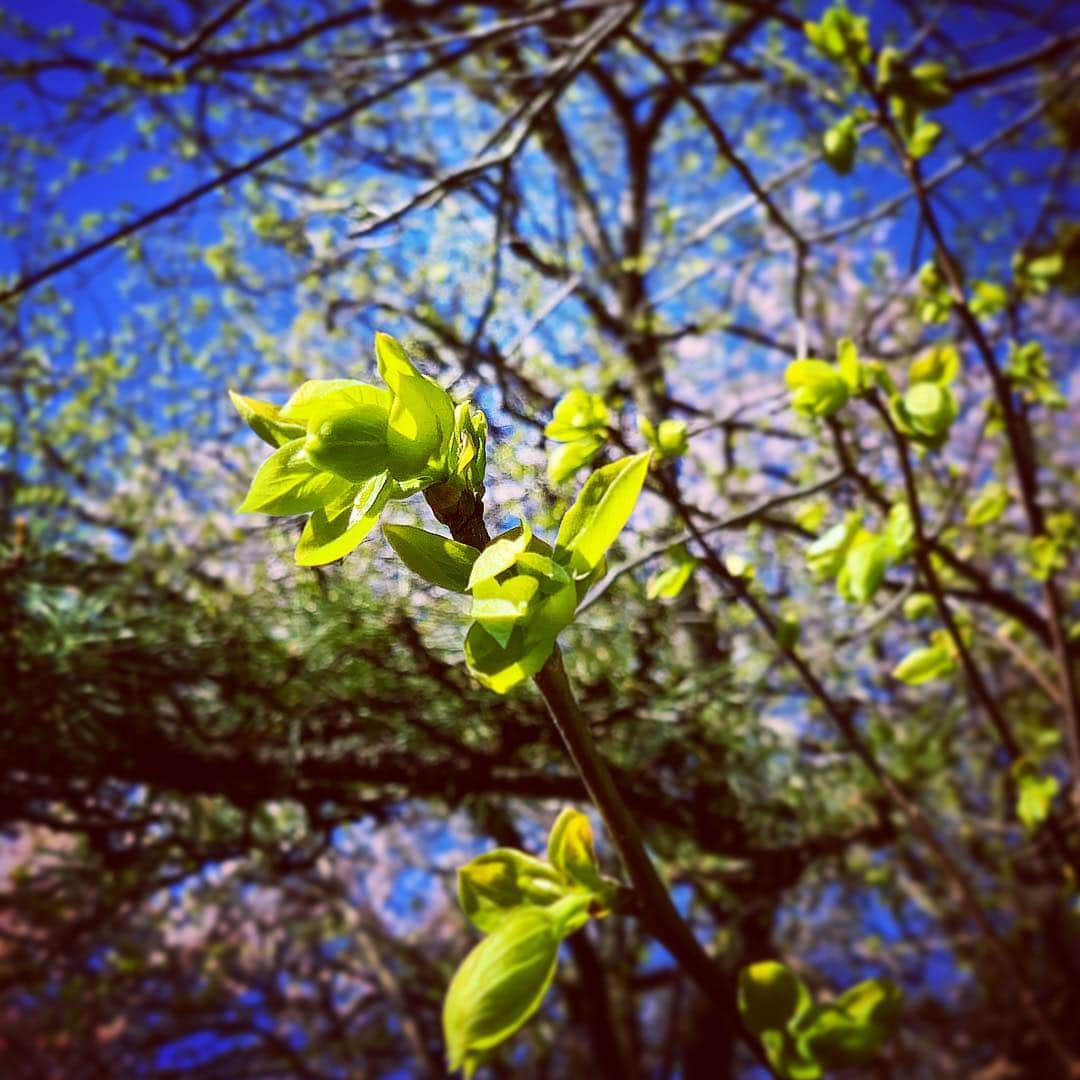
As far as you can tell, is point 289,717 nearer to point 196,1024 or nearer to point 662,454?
point 662,454

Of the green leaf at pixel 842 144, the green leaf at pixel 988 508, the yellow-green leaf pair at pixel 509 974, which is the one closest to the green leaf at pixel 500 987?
the yellow-green leaf pair at pixel 509 974

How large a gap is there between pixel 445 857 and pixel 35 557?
2.83 meters

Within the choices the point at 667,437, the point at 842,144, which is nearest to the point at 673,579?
the point at 667,437

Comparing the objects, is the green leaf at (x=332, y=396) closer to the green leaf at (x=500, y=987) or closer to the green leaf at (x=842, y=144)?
the green leaf at (x=500, y=987)

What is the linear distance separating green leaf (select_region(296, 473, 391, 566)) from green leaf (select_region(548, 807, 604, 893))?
5.3 inches

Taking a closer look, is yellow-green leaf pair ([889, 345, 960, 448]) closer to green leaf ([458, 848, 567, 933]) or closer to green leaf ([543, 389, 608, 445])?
green leaf ([543, 389, 608, 445])

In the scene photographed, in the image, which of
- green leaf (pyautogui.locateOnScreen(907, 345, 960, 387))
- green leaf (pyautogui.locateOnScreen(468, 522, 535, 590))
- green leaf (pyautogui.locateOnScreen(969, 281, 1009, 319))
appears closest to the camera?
green leaf (pyautogui.locateOnScreen(468, 522, 535, 590))

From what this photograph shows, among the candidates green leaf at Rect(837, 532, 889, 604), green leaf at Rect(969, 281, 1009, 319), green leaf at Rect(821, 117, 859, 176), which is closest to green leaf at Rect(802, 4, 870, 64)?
green leaf at Rect(821, 117, 859, 176)

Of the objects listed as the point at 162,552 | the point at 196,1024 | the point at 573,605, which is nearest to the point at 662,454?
the point at 573,605

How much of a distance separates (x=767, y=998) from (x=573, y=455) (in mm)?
329

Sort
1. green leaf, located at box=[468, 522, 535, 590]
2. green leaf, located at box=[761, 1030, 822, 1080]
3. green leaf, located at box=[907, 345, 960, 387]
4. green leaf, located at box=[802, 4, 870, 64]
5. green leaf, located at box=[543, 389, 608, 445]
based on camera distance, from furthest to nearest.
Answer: green leaf, located at box=[802, 4, 870, 64] → green leaf, located at box=[907, 345, 960, 387] → green leaf, located at box=[543, 389, 608, 445] → green leaf, located at box=[761, 1030, 822, 1080] → green leaf, located at box=[468, 522, 535, 590]

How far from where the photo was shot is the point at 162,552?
149 cm

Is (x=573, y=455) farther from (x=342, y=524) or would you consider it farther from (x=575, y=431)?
(x=342, y=524)

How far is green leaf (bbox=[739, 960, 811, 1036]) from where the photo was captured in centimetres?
32
